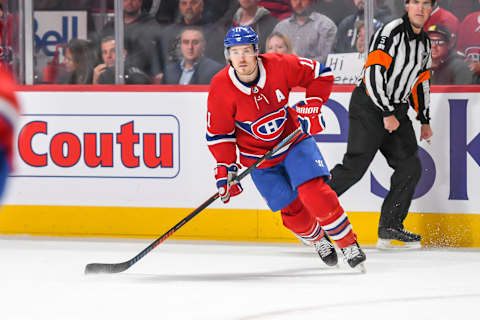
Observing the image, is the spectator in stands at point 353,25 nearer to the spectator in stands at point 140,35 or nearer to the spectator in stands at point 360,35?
the spectator in stands at point 360,35

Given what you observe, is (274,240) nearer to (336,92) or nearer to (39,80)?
(336,92)

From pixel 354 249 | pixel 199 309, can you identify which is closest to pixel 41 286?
pixel 199 309

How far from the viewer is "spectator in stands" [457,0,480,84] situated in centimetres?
404

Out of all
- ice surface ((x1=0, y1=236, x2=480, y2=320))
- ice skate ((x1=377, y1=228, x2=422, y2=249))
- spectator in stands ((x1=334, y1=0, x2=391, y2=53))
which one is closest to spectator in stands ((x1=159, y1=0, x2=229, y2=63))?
spectator in stands ((x1=334, y1=0, x2=391, y2=53))

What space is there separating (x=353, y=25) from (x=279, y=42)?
15.1 inches

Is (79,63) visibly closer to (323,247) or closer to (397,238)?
(323,247)

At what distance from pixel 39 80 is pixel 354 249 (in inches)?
81.3

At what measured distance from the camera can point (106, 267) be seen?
3.36m

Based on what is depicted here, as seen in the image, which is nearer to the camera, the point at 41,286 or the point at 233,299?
the point at 233,299

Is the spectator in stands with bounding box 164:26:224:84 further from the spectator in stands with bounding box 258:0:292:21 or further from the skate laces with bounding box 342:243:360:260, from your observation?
the skate laces with bounding box 342:243:360:260

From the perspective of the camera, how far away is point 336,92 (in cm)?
413

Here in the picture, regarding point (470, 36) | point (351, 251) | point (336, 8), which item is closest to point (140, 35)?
point (336, 8)

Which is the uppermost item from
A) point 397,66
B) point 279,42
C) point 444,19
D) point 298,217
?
point 444,19

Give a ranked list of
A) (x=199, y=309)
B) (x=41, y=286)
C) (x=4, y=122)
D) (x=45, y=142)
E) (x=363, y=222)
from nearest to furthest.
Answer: (x=4, y=122), (x=199, y=309), (x=41, y=286), (x=363, y=222), (x=45, y=142)
